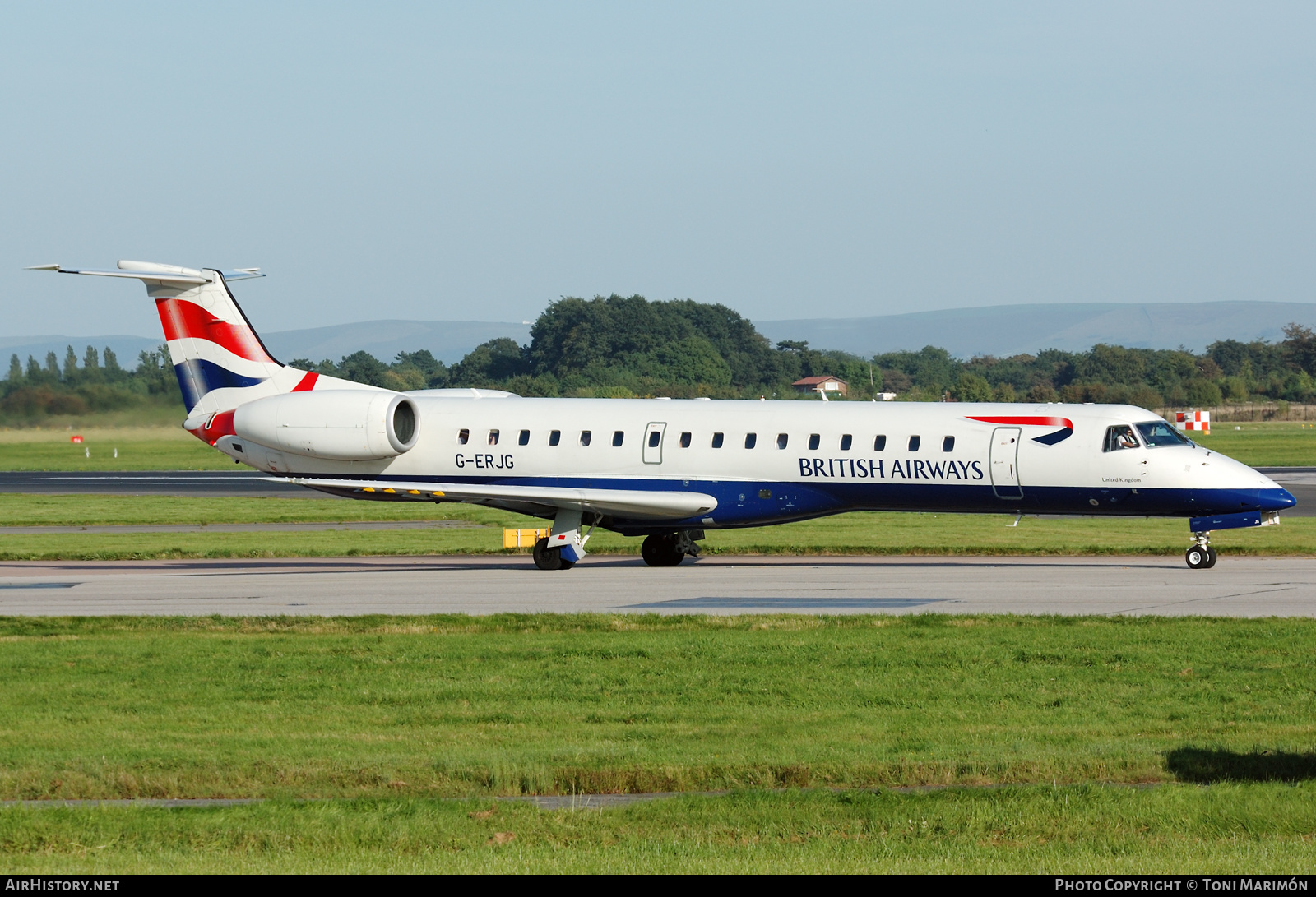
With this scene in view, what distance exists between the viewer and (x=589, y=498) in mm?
29906

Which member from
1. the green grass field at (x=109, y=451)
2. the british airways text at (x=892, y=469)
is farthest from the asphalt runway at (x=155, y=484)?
the british airways text at (x=892, y=469)

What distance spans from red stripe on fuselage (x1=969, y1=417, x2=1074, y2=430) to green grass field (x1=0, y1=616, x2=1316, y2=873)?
917cm

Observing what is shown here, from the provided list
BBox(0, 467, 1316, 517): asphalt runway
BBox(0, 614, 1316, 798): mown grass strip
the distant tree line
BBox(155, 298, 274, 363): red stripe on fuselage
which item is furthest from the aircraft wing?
the distant tree line

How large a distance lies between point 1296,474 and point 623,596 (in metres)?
A: 44.3

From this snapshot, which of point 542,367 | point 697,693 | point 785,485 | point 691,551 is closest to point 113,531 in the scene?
point 691,551

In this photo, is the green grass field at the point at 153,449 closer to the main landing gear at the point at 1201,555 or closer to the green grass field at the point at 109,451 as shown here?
the green grass field at the point at 109,451

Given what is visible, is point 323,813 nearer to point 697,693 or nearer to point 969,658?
point 697,693

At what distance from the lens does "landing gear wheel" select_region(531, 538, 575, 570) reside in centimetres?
3044

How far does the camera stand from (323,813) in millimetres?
10422

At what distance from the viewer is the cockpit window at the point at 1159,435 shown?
1116 inches

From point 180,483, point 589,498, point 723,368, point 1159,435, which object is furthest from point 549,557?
point 723,368

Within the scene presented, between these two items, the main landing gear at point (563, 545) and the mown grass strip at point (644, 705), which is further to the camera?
the main landing gear at point (563, 545)

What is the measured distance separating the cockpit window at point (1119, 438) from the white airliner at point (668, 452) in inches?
1.2

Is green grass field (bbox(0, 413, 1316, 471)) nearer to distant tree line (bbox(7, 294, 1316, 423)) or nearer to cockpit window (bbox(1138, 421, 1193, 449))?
distant tree line (bbox(7, 294, 1316, 423))
